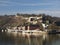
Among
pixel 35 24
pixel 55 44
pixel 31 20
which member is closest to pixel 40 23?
pixel 35 24

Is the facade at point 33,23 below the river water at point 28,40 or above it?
below

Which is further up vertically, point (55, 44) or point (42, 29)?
point (55, 44)

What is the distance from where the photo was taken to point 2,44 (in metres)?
15.8

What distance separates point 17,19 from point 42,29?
45.6 feet

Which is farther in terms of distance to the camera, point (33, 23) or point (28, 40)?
point (33, 23)

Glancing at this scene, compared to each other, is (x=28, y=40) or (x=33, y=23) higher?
(x=28, y=40)

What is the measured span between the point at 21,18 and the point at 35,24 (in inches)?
344

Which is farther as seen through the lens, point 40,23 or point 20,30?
point 40,23

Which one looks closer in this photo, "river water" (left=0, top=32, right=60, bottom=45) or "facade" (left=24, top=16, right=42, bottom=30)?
"river water" (left=0, top=32, right=60, bottom=45)

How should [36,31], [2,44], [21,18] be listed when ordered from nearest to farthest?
[2,44] < [36,31] < [21,18]

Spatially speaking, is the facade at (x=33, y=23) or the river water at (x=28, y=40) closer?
the river water at (x=28, y=40)

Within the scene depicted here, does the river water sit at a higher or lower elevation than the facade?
higher

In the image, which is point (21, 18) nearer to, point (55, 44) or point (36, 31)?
point (36, 31)

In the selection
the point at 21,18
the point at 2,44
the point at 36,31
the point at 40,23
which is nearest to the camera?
the point at 2,44
